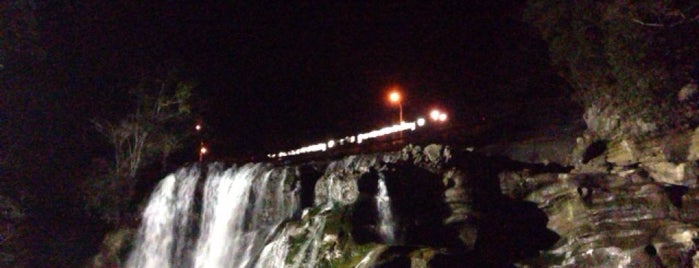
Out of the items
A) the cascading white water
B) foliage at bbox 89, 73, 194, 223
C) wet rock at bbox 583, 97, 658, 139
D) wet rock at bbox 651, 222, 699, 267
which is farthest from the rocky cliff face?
foliage at bbox 89, 73, 194, 223

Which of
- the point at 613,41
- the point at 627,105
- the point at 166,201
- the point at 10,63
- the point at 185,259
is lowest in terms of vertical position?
the point at 185,259

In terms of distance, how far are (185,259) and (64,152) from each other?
1328cm

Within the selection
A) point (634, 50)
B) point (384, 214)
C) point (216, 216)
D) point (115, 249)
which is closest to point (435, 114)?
point (216, 216)

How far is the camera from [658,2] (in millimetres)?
14312

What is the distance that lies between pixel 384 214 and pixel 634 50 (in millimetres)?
9347

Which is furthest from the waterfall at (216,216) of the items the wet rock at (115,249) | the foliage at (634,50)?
the foliage at (634,50)

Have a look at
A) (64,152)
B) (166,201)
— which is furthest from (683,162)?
(64,152)

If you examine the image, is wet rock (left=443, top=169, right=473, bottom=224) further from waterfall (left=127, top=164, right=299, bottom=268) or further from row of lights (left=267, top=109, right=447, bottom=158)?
row of lights (left=267, top=109, right=447, bottom=158)

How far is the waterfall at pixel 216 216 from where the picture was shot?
65.0ft

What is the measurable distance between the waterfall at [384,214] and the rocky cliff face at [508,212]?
1.3 inches

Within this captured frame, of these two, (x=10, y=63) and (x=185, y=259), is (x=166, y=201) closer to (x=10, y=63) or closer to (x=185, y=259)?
(x=185, y=259)

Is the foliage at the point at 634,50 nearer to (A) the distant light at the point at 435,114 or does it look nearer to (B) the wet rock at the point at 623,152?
(B) the wet rock at the point at 623,152

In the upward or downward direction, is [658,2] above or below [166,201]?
above

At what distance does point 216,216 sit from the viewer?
22.3 metres
